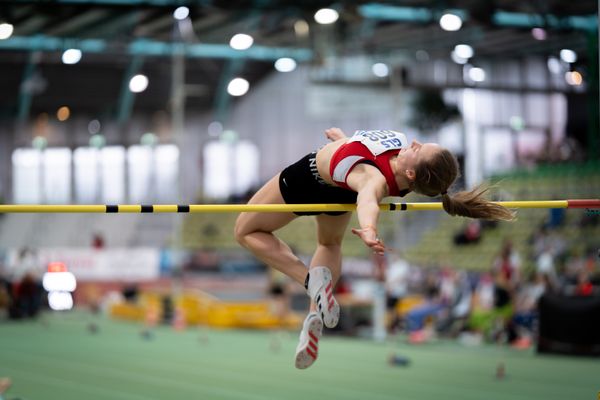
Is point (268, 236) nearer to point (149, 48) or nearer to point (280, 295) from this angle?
point (280, 295)

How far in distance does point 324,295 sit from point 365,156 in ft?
2.62

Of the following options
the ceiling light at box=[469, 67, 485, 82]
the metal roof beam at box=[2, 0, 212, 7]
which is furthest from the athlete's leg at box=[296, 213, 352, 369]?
the ceiling light at box=[469, 67, 485, 82]

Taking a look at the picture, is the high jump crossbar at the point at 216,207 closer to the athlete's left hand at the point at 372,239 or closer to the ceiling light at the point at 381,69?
the athlete's left hand at the point at 372,239

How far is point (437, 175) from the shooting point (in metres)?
4.70

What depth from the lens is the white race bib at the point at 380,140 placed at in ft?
15.8

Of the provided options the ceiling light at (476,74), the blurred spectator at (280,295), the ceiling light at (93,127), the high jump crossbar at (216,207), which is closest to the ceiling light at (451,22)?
the blurred spectator at (280,295)

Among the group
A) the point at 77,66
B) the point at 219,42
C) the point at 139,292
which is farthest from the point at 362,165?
the point at 77,66

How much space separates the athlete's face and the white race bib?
0.12 metres

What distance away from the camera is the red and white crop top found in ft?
15.6

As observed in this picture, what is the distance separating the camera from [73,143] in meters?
30.2

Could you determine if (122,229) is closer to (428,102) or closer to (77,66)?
(77,66)

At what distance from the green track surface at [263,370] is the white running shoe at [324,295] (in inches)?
114

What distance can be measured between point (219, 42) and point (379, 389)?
576 inches

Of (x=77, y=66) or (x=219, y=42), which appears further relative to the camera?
(x=77, y=66)
